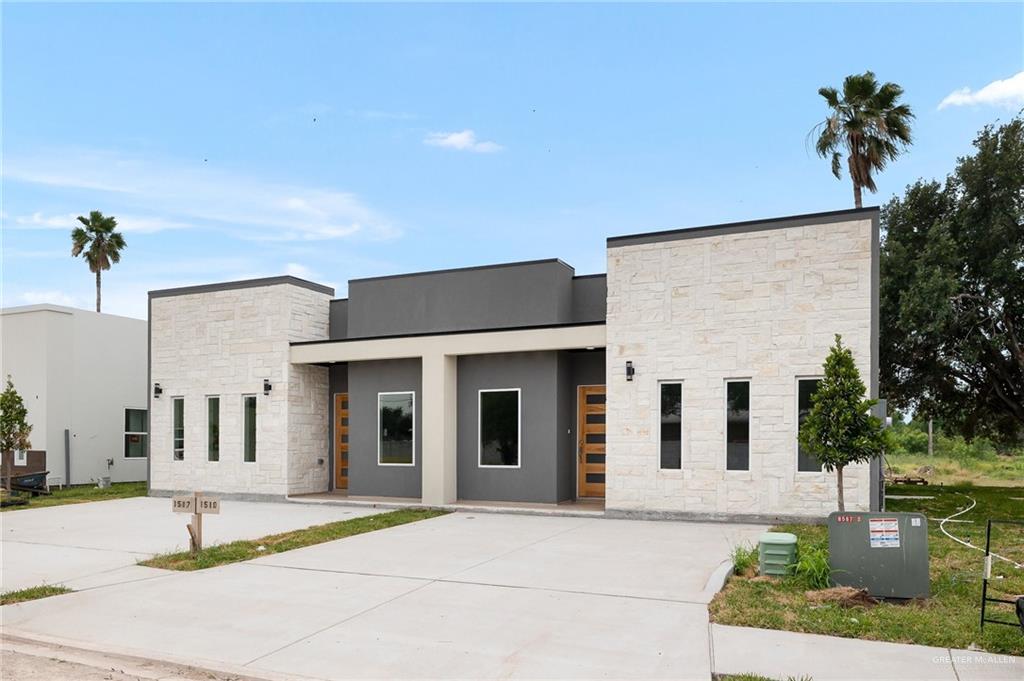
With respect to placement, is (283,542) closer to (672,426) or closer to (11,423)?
(672,426)

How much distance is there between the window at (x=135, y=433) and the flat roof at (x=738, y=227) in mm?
18164

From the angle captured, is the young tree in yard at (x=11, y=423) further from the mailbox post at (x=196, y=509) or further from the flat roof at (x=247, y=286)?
the mailbox post at (x=196, y=509)

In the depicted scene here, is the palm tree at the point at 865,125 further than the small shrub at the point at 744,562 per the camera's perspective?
Yes

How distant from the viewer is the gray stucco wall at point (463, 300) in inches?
630

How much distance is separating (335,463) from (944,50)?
53.2 feet

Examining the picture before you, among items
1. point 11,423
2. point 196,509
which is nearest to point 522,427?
point 196,509

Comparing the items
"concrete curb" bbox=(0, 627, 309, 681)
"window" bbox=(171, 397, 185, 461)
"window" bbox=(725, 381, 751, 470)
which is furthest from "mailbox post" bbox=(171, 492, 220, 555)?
"window" bbox=(171, 397, 185, 461)

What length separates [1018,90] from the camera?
20812 millimetres

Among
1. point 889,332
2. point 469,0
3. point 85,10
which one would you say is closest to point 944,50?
point 889,332

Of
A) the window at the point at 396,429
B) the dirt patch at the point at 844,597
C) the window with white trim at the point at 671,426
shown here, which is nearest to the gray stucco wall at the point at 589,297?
the window with white trim at the point at 671,426

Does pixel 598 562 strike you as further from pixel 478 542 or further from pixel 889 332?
pixel 889 332

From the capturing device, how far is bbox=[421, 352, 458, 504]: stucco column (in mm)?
16188

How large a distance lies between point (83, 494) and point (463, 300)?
12026 millimetres

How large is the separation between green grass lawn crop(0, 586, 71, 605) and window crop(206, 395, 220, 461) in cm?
1050
